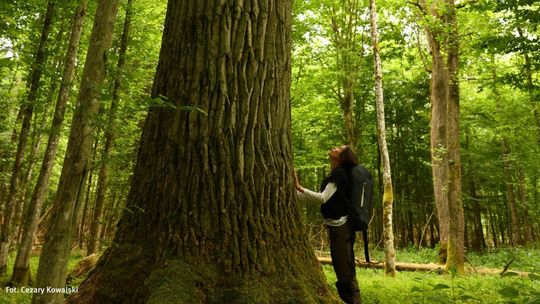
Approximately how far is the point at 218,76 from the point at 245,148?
64cm

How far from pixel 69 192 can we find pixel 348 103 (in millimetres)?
14947

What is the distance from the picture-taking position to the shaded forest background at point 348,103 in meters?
10.2

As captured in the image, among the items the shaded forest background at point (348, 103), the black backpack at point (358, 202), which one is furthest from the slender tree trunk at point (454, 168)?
the black backpack at point (358, 202)

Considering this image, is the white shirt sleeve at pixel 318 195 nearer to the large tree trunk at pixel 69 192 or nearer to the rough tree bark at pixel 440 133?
the large tree trunk at pixel 69 192

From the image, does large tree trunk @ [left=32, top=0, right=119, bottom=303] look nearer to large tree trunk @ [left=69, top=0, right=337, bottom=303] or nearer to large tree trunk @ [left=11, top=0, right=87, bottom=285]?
large tree trunk @ [left=69, top=0, right=337, bottom=303]

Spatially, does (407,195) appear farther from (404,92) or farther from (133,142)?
(133,142)

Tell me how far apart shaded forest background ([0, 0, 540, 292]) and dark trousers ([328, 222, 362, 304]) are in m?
4.68

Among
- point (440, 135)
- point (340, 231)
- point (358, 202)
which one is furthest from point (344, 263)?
point (440, 135)

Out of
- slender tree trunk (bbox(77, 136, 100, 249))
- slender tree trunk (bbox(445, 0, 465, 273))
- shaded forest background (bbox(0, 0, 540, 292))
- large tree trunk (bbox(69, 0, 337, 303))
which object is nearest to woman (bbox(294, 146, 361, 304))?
large tree trunk (bbox(69, 0, 337, 303))

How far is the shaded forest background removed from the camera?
1016cm

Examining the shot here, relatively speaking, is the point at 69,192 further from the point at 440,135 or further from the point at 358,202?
the point at 440,135

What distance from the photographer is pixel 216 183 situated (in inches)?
123

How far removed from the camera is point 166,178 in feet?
10.5

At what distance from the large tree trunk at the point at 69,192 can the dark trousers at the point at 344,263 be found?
2.83 m
